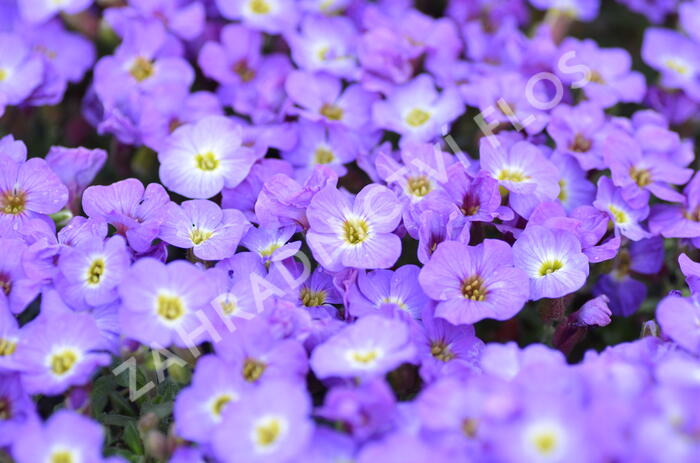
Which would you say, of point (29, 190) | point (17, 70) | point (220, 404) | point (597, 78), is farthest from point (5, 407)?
point (597, 78)

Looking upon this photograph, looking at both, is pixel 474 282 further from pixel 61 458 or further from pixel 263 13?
pixel 263 13

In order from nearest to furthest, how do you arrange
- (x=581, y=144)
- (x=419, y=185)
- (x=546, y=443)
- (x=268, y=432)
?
(x=546, y=443) → (x=268, y=432) → (x=419, y=185) → (x=581, y=144)

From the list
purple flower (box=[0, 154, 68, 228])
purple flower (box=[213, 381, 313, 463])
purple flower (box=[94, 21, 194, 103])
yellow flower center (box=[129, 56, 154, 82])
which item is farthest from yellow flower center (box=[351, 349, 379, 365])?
yellow flower center (box=[129, 56, 154, 82])

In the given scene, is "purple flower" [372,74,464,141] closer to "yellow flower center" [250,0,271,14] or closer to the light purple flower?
"yellow flower center" [250,0,271,14]

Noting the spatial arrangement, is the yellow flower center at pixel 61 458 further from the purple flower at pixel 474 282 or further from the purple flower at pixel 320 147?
the purple flower at pixel 320 147

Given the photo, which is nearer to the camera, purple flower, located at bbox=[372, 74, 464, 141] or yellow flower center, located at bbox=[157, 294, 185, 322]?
yellow flower center, located at bbox=[157, 294, 185, 322]

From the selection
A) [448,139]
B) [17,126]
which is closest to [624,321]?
[448,139]

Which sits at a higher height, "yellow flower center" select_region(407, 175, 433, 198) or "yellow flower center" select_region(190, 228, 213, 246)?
"yellow flower center" select_region(407, 175, 433, 198)
